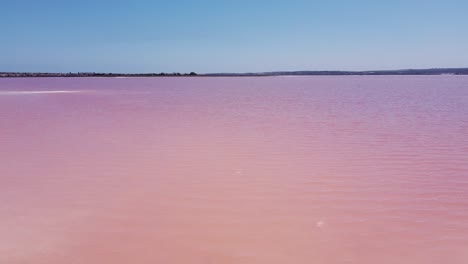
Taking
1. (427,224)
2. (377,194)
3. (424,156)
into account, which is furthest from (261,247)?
(424,156)

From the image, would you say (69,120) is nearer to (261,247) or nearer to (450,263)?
(261,247)

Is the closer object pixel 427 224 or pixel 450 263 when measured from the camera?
pixel 450 263

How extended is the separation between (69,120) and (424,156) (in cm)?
783

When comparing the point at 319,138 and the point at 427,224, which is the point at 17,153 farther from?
the point at 427,224

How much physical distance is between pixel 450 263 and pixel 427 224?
26.2 inches

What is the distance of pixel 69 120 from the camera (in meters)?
10.1

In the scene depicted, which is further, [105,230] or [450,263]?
[105,230]

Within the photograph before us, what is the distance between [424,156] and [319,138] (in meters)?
1.97

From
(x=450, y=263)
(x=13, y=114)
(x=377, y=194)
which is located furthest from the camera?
(x=13, y=114)

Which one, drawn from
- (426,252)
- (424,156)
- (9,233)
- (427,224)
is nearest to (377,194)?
(427,224)

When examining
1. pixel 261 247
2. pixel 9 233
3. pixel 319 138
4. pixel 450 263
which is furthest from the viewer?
pixel 319 138

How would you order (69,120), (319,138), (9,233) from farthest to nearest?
(69,120), (319,138), (9,233)

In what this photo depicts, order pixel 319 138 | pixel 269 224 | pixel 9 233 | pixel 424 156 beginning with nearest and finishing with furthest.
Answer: pixel 9 233 → pixel 269 224 → pixel 424 156 → pixel 319 138

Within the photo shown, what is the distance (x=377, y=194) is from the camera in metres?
→ 4.05
